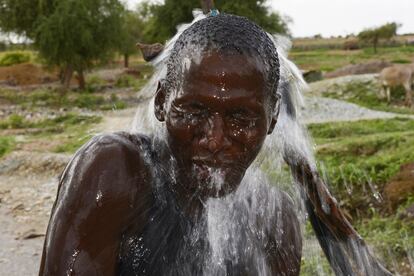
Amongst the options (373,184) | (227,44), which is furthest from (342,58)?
(227,44)

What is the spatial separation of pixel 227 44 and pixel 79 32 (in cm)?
2187

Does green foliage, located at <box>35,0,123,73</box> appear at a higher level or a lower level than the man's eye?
lower

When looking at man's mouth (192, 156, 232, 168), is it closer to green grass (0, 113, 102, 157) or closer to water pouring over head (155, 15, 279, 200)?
water pouring over head (155, 15, 279, 200)

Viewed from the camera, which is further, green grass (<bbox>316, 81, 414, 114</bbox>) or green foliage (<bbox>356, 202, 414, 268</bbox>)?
green grass (<bbox>316, 81, 414, 114</bbox>)

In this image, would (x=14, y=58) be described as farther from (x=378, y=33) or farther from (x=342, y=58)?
(x=378, y=33)

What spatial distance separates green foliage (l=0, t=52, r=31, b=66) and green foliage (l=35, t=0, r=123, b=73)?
334 inches

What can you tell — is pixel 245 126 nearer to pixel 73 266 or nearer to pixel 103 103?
pixel 73 266

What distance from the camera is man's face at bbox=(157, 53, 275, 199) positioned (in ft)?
4.65

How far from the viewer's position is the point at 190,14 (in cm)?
2619

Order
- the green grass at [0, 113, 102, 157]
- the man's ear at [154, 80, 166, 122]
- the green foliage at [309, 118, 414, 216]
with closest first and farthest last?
the man's ear at [154, 80, 166, 122], the green foliage at [309, 118, 414, 216], the green grass at [0, 113, 102, 157]

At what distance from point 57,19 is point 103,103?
4.27 metres

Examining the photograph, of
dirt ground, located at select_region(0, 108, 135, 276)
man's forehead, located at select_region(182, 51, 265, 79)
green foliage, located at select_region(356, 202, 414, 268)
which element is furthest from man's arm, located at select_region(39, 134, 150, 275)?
green foliage, located at select_region(356, 202, 414, 268)

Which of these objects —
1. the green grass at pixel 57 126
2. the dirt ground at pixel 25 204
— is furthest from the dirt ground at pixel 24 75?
the dirt ground at pixel 25 204

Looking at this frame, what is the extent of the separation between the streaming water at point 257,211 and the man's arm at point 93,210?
210 millimetres
